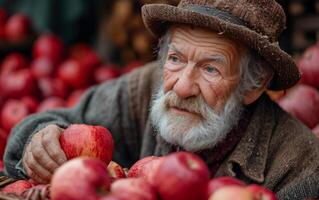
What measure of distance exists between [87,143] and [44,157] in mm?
183

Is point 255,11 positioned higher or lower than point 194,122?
higher

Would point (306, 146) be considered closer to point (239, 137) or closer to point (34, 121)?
point (239, 137)

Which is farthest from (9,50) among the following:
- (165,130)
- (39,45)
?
(165,130)

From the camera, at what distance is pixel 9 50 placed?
5.21 meters

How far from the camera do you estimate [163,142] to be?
296 cm

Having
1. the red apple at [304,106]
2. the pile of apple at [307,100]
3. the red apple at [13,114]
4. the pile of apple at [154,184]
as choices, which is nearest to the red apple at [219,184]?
the pile of apple at [154,184]

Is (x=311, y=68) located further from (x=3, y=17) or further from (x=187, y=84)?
(x=3, y=17)

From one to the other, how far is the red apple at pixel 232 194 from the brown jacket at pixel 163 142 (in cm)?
87

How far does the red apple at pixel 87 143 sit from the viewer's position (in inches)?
87.7

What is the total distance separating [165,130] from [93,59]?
2.42 meters

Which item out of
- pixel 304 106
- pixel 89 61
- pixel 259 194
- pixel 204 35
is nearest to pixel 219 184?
pixel 259 194

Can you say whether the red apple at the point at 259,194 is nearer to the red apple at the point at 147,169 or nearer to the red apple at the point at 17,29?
the red apple at the point at 147,169

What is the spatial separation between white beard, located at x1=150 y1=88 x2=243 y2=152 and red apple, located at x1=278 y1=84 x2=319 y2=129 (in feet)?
2.33

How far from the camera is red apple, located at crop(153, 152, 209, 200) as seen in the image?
1.66m
